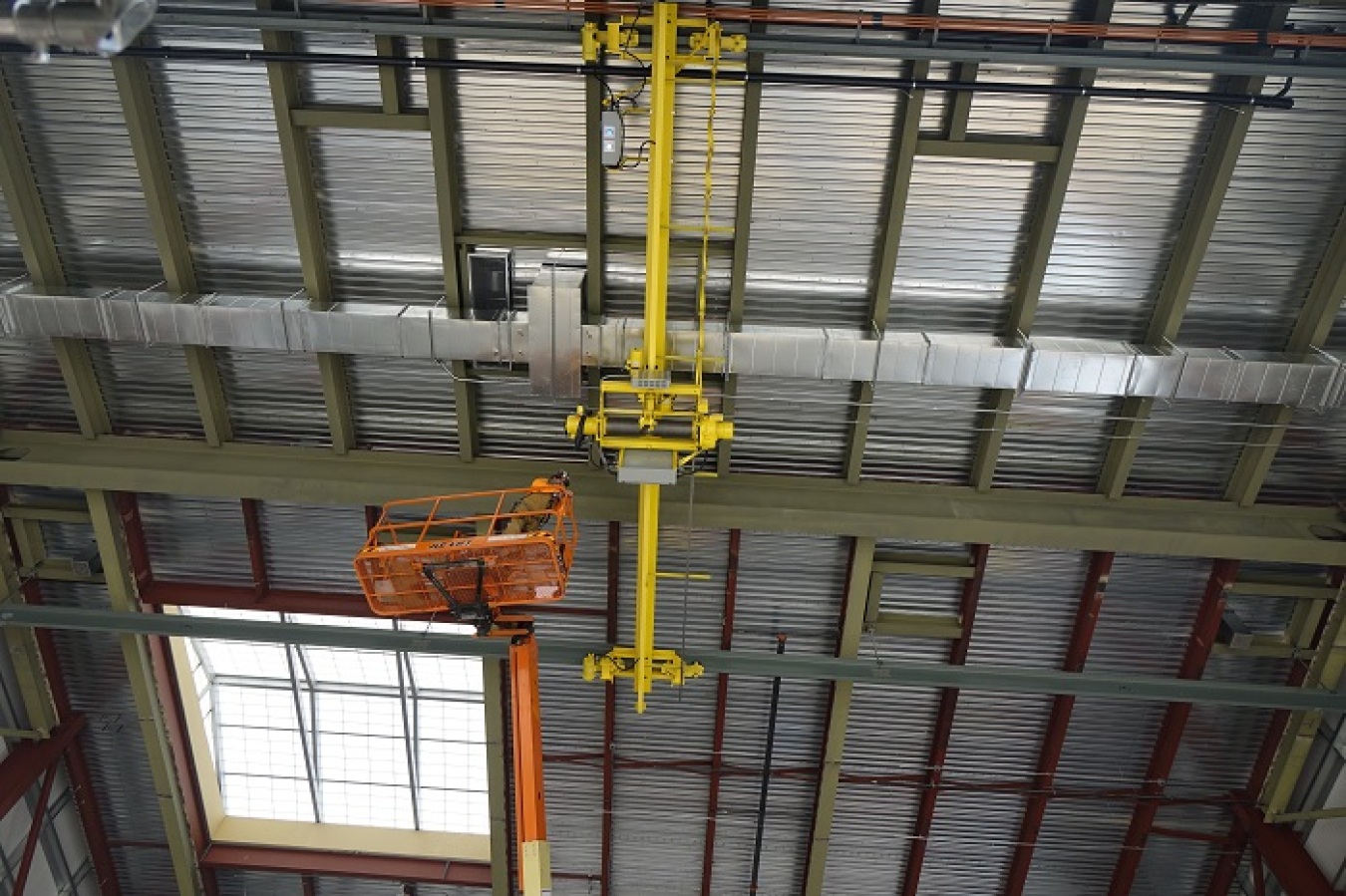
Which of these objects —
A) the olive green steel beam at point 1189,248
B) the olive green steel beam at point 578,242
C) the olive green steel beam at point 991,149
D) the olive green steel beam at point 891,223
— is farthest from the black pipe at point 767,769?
the olive green steel beam at point 991,149

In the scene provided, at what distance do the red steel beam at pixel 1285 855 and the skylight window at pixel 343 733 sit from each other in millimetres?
14605

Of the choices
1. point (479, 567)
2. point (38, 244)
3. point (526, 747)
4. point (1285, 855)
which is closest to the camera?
point (479, 567)

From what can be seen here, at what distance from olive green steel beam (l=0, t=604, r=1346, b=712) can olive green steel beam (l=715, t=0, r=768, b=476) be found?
3.82m

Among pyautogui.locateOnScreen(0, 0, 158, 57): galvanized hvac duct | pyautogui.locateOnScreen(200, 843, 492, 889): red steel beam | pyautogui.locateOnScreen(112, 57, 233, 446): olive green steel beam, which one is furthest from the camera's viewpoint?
pyautogui.locateOnScreen(200, 843, 492, 889): red steel beam

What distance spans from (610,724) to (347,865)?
678cm

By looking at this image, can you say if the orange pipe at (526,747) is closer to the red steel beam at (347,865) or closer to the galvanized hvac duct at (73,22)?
the red steel beam at (347,865)

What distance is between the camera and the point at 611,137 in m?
11.6

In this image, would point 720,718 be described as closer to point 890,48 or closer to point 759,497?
point 759,497

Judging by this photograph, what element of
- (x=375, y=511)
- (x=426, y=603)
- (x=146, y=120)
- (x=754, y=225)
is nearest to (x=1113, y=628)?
(x=754, y=225)

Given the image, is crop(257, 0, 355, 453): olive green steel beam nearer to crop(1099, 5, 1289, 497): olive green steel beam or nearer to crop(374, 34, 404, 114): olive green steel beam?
crop(374, 34, 404, 114): olive green steel beam

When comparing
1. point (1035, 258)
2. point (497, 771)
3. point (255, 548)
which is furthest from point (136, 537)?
point (1035, 258)

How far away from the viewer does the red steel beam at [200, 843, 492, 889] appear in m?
17.9

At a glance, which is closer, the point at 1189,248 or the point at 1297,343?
the point at 1189,248

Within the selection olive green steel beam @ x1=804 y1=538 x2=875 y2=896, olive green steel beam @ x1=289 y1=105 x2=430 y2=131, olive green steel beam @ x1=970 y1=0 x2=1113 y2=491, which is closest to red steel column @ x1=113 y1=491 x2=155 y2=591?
olive green steel beam @ x1=289 y1=105 x2=430 y2=131
